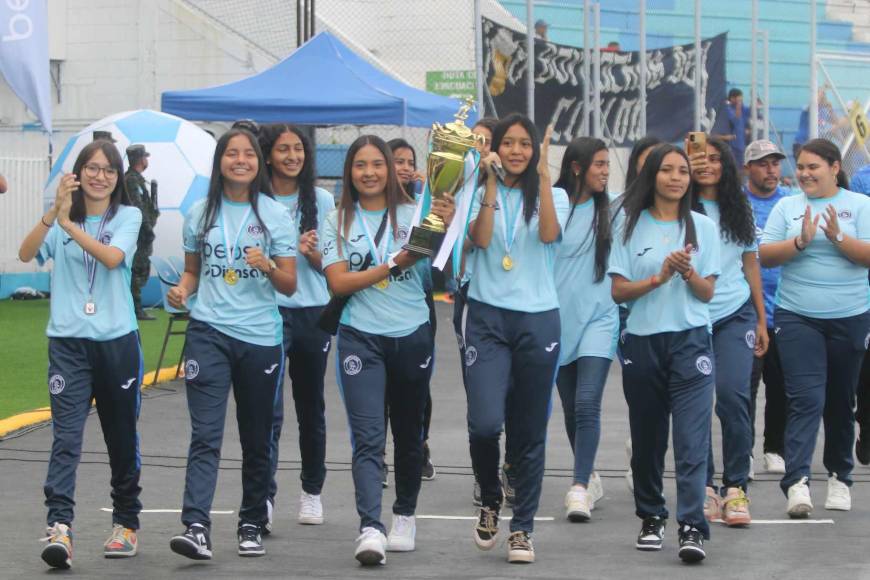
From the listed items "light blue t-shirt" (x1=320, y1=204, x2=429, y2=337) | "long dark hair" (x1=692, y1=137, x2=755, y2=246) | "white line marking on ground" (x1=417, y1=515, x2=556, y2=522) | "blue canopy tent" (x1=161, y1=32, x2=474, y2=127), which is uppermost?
"blue canopy tent" (x1=161, y1=32, x2=474, y2=127)

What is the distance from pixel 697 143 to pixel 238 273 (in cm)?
233

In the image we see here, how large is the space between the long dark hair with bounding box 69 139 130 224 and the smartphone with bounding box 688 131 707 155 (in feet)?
8.85

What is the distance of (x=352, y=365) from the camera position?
7.07 meters

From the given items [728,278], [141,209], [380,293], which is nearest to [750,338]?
[728,278]

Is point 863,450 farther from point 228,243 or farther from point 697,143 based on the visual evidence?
point 228,243

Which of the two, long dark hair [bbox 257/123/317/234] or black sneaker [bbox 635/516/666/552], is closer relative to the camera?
black sneaker [bbox 635/516/666/552]

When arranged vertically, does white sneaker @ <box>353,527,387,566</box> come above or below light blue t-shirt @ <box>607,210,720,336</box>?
below

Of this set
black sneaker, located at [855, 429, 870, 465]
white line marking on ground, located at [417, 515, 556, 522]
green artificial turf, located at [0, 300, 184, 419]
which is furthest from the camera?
green artificial turf, located at [0, 300, 184, 419]

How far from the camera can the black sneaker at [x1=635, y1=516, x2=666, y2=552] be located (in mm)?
7301

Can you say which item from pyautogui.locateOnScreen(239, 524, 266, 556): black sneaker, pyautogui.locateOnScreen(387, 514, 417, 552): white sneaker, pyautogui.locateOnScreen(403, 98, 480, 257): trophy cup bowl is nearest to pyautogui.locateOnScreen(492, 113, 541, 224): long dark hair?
Answer: pyautogui.locateOnScreen(403, 98, 480, 257): trophy cup bowl

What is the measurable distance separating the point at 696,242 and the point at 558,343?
2.56ft

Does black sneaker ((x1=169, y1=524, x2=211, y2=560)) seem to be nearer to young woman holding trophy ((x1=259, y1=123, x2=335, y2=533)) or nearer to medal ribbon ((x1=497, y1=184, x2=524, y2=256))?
young woman holding trophy ((x1=259, y1=123, x2=335, y2=533))

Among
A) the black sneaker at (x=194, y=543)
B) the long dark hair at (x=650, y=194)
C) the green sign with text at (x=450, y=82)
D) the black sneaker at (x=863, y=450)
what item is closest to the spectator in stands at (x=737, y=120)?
the green sign with text at (x=450, y=82)

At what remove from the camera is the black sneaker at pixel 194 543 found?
6742 mm
